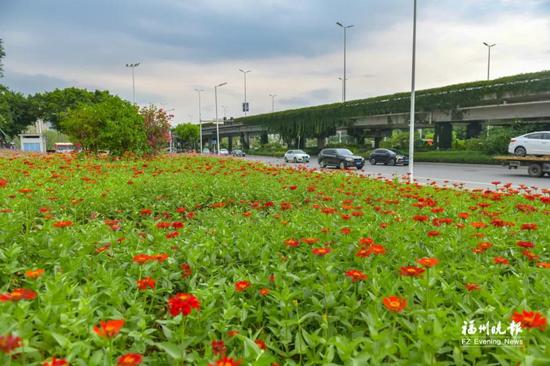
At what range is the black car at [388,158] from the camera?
103ft

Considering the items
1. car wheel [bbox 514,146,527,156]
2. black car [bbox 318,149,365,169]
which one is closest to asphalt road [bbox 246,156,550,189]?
car wheel [bbox 514,146,527,156]

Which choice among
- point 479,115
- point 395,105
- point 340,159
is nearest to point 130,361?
point 340,159

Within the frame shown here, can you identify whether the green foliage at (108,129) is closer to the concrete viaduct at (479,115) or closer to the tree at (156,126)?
the tree at (156,126)

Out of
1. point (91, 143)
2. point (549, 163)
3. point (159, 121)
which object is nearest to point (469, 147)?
point (549, 163)

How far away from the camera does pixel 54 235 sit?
→ 3076 mm

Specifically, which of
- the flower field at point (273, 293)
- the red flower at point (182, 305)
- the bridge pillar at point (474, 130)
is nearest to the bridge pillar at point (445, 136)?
the bridge pillar at point (474, 130)

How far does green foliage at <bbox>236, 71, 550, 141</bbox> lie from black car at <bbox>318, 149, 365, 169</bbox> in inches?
527

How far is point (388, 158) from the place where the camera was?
104 feet

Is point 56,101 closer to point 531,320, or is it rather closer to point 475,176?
point 475,176

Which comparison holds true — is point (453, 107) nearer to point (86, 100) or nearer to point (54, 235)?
point (54, 235)

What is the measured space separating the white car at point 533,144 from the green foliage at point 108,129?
19.6 meters

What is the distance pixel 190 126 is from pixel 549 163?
232ft

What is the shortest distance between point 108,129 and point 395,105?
3074cm

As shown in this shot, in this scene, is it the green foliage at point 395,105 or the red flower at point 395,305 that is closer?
the red flower at point 395,305
